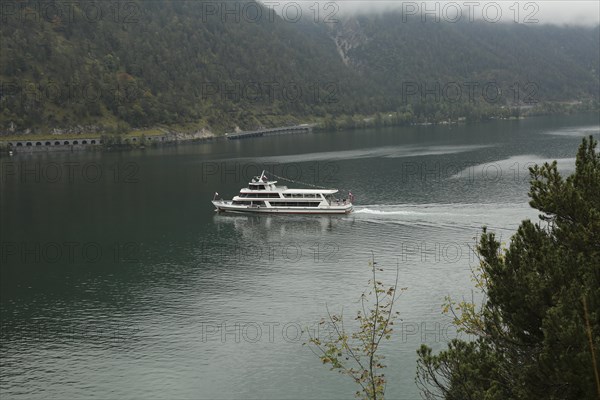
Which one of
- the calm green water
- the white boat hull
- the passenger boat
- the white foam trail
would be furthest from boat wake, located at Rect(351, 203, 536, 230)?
the passenger boat

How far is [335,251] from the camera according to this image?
76500 mm

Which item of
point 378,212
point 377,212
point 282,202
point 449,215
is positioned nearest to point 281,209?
point 282,202

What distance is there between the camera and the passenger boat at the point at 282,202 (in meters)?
97.5

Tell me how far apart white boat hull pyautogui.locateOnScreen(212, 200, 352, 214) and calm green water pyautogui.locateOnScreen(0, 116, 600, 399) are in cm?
180

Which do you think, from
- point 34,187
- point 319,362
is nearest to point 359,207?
point 319,362

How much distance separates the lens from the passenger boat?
97.5m

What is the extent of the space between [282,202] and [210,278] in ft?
114

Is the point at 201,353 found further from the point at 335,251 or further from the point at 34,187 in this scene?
the point at 34,187

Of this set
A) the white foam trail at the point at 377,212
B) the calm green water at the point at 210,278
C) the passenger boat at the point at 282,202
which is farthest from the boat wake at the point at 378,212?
the passenger boat at the point at 282,202

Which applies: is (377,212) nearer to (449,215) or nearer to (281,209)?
(449,215)

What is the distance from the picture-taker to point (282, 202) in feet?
330

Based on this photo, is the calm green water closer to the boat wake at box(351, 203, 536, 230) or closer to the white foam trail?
the boat wake at box(351, 203, 536, 230)

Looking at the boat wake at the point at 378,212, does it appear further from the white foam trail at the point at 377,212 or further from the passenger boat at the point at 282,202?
the passenger boat at the point at 282,202

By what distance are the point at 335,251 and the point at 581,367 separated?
189ft
